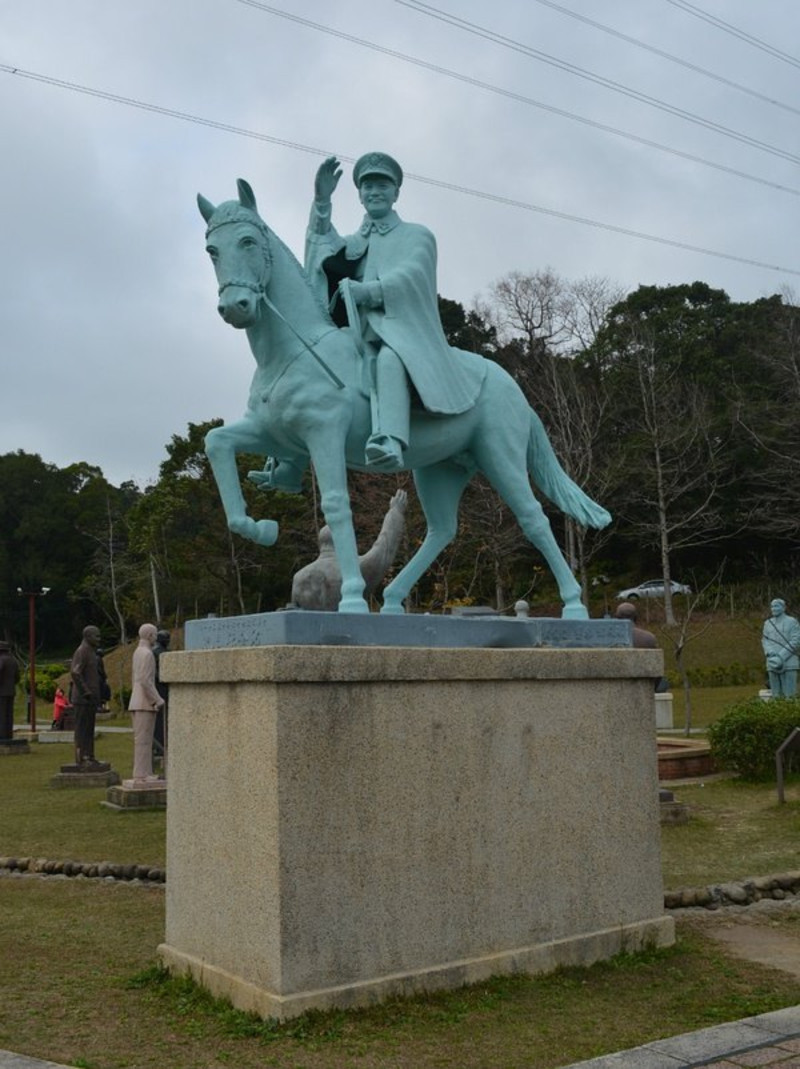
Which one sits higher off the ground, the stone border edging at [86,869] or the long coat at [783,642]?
the long coat at [783,642]

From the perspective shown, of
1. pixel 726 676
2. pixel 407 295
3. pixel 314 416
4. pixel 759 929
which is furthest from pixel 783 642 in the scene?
pixel 314 416

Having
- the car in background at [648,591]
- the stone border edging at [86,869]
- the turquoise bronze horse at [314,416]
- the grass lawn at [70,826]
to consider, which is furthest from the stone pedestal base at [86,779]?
the car in background at [648,591]

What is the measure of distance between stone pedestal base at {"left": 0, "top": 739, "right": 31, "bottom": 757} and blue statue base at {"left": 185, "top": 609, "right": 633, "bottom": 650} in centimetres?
1546

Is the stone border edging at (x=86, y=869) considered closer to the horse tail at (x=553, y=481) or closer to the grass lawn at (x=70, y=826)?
the grass lawn at (x=70, y=826)

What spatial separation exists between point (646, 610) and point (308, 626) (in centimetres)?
3231

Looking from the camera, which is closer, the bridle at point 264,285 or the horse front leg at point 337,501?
the bridle at point 264,285

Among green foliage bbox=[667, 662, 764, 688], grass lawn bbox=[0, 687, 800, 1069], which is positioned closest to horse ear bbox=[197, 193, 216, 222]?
grass lawn bbox=[0, 687, 800, 1069]

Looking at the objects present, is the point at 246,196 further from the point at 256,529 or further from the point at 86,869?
the point at 86,869

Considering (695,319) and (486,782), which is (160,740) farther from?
(695,319)

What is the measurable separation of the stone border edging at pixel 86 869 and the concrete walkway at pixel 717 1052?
409 cm

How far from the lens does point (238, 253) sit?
524 cm

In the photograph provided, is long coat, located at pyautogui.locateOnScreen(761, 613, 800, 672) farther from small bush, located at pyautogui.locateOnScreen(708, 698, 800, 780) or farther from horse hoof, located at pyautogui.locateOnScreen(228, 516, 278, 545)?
horse hoof, located at pyautogui.locateOnScreen(228, 516, 278, 545)

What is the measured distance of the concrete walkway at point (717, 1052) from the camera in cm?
390

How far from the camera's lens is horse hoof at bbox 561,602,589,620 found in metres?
6.12
